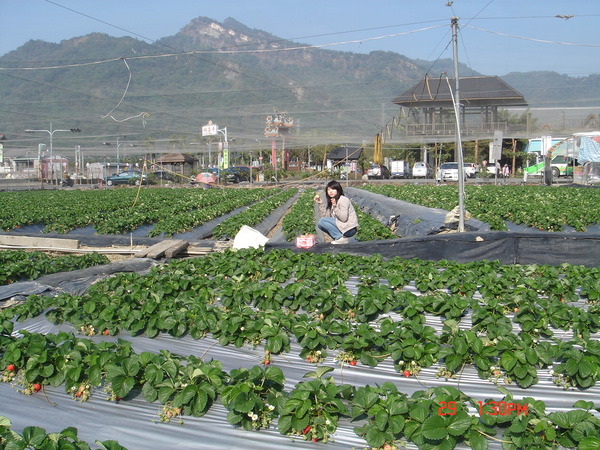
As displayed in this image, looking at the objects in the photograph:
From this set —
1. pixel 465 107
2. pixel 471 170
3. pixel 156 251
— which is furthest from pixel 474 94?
pixel 156 251

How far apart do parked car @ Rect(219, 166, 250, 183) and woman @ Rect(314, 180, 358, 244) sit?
35.1 meters

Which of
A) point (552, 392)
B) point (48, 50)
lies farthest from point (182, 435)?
point (48, 50)

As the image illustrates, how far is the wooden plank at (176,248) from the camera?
10.3m

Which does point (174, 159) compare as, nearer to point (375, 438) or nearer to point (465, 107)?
point (465, 107)

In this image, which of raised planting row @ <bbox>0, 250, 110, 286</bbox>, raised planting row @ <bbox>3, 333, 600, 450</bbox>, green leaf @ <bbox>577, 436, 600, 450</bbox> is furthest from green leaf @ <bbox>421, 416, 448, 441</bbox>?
raised planting row @ <bbox>0, 250, 110, 286</bbox>

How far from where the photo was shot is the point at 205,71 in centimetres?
14425

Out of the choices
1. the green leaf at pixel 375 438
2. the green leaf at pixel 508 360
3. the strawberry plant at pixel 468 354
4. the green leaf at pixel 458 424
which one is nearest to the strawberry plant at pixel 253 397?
the green leaf at pixel 375 438

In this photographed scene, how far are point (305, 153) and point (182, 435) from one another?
7634cm

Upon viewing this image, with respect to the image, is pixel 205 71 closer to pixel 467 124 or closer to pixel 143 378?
pixel 467 124

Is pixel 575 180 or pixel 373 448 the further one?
pixel 575 180

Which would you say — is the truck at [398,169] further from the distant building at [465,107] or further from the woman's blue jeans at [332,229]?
the woman's blue jeans at [332,229]

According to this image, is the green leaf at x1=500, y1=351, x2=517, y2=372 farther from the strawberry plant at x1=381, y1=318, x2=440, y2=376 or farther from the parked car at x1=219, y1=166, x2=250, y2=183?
the parked car at x1=219, y1=166, x2=250, y2=183

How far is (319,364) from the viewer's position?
14.7ft
